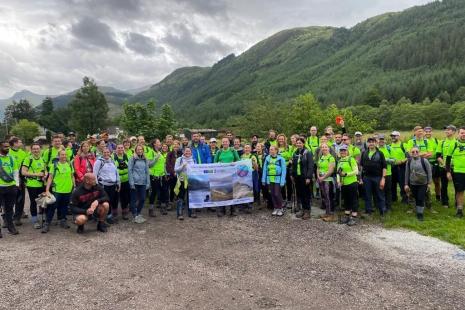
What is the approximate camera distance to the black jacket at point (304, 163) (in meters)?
11.0

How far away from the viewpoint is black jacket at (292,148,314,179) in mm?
11023

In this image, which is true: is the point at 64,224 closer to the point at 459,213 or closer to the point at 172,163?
the point at 172,163

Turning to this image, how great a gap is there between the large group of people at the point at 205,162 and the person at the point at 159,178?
3 cm

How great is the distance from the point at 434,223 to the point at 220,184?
21.7ft

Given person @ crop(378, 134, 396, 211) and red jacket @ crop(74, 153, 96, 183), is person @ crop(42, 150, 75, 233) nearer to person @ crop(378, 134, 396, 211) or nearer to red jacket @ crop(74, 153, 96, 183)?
red jacket @ crop(74, 153, 96, 183)

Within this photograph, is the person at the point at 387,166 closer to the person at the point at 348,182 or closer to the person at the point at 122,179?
the person at the point at 348,182

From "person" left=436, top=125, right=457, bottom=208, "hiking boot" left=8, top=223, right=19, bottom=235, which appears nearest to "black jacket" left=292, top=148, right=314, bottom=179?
"person" left=436, top=125, right=457, bottom=208

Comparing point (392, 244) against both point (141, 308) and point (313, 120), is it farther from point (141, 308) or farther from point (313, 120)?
point (313, 120)

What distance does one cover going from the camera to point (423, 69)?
512 ft

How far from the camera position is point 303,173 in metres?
11.1

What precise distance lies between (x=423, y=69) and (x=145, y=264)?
177m

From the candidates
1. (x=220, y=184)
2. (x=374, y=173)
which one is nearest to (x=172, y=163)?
(x=220, y=184)

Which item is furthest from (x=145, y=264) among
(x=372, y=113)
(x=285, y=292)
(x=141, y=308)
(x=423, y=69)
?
(x=423, y=69)

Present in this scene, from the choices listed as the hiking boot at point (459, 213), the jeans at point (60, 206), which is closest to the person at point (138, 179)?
the jeans at point (60, 206)
